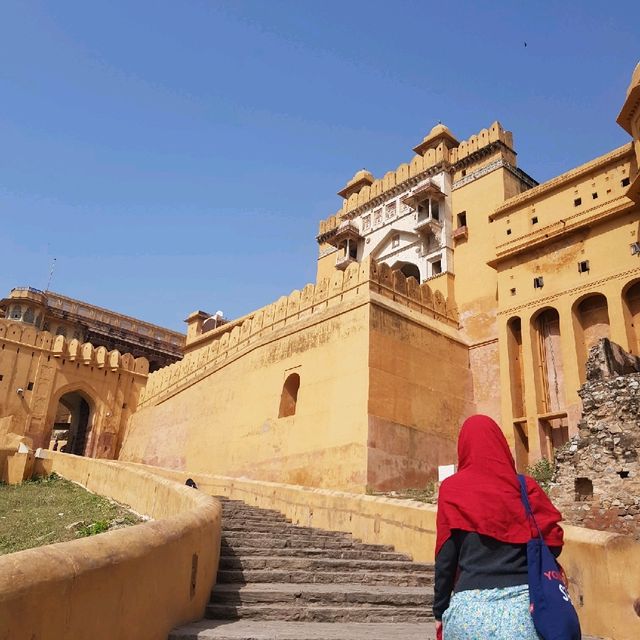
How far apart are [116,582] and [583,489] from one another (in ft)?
25.3

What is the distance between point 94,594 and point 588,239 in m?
15.2

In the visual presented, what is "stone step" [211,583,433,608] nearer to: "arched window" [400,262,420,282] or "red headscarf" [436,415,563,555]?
"red headscarf" [436,415,563,555]

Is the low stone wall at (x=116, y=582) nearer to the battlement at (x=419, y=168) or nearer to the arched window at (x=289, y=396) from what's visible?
the arched window at (x=289, y=396)

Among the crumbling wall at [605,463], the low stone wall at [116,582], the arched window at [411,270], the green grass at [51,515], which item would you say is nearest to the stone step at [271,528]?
the green grass at [51,515]

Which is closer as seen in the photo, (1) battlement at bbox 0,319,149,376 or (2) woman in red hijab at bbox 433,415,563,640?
(2) woman in red hijab at bbox 433,415,563,640

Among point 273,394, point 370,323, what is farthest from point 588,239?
point 273,394

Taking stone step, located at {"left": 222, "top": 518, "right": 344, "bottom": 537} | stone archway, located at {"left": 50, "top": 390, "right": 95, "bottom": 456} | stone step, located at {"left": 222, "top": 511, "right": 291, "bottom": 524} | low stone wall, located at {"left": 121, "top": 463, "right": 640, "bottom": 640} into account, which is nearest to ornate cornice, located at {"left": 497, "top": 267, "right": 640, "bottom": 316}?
low stone wall, located at {"left": 121, "top": 463, "right": 640, "bottom": 640}

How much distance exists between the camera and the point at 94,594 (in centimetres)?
284

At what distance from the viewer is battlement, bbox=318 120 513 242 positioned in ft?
68.0

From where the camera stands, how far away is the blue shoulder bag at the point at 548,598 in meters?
2.16

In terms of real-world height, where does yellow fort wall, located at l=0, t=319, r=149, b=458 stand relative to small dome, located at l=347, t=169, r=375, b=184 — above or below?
below

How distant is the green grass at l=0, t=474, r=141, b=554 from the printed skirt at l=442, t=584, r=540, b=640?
7263 mm

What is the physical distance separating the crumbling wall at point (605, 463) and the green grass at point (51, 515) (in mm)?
6680

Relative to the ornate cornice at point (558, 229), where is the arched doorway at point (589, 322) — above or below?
below
